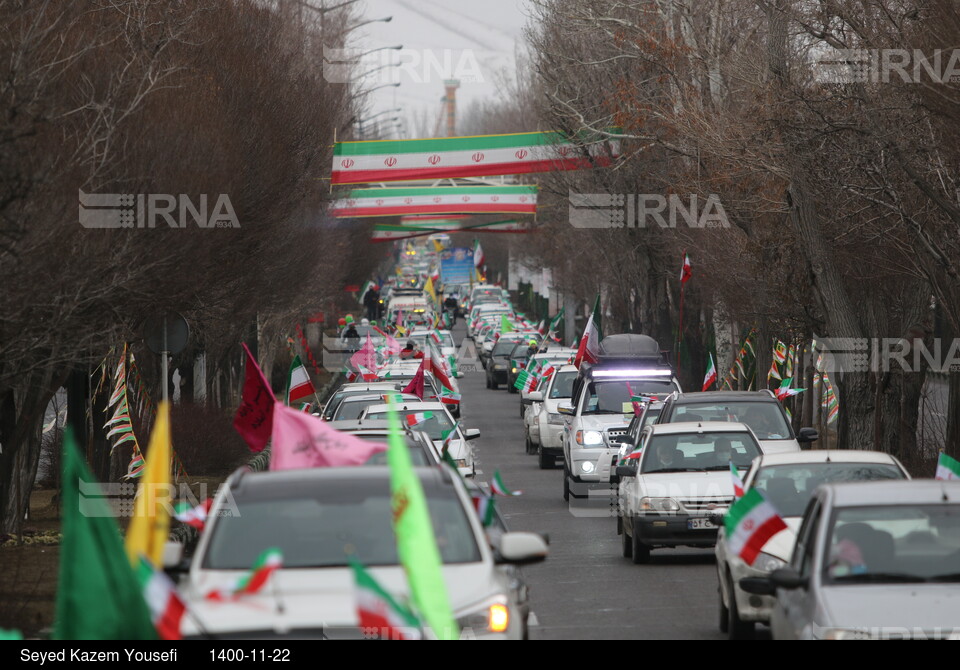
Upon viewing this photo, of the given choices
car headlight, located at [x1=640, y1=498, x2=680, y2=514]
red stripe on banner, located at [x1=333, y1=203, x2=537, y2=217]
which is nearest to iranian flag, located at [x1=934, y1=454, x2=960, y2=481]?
car headlight, located at [x1=640, y1=498, x2=680, y2=514]

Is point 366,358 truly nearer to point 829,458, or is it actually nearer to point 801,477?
point 801,477

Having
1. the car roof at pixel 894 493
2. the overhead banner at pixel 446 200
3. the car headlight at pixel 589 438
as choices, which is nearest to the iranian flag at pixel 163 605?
the car roof at pixel 894 493

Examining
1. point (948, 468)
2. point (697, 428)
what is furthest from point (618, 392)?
point (948, 468)

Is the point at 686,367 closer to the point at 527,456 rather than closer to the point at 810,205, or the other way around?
the point at 527,456

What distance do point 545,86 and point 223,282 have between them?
71.8ft

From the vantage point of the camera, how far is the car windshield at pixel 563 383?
32.5 meters

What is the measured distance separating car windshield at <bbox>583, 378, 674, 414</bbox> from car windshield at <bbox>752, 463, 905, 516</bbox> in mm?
11886

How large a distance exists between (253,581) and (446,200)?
194 feet

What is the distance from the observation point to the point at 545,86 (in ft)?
141

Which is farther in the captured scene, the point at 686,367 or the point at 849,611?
the point at 686,367

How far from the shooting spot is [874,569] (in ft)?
28.7

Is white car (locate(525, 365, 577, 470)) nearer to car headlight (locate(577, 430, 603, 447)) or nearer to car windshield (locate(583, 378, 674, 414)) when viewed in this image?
car windshield (locate(583, 378, 674, 414))

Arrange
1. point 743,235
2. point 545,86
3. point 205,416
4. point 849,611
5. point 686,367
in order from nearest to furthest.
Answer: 1. point 849,611
2. point 205,416
3. point 743,235
4. point 545,86
5. point 686,367
